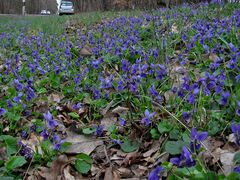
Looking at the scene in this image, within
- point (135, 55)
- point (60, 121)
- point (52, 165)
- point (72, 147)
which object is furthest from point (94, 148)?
point (135, 55)

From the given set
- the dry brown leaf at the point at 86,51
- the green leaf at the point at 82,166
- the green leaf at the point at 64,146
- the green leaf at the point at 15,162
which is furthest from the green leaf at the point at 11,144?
the dry brown leaf at the point at 86,51

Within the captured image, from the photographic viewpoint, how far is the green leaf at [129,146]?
2.09 m

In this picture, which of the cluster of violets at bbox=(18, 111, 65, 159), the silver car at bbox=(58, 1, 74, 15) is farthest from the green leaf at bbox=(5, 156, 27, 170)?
the silver car at bbox=(58, 1, 74, 15)

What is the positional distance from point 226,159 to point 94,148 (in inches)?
33.4

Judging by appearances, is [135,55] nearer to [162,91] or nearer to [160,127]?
[162,91]

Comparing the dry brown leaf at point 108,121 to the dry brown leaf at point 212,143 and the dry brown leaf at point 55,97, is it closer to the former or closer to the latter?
the dry brown leaf at point 55,97

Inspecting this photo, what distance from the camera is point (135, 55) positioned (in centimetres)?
374

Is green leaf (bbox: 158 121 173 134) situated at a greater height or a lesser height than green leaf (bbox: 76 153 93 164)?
greater

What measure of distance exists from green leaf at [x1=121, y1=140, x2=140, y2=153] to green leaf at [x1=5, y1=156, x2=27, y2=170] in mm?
574

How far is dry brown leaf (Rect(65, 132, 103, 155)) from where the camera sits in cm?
219

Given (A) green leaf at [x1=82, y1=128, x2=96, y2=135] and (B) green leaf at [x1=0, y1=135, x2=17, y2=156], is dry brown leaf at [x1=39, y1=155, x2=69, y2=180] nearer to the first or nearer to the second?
(B) green leaf at [x1=0, y1=135, x2=17, y2=156]

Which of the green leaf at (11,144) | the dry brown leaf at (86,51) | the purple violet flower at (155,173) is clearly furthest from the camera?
the dry brown leaf at (86,51)

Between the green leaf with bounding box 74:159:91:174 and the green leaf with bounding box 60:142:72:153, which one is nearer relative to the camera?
the green leaf with bounding box 74:159:91:174

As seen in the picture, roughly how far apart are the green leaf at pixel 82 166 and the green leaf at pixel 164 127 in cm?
47
